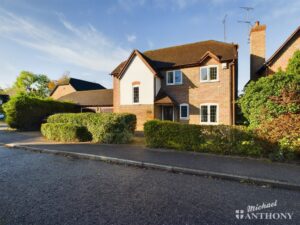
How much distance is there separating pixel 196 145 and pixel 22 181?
717 cm

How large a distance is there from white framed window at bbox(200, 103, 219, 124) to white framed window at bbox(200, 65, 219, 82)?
2.42 meters

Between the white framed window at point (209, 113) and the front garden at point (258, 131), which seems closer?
the front garden at point (258, 131)

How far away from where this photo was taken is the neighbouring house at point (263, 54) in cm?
1463

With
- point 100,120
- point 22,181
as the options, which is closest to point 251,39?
point 100,120

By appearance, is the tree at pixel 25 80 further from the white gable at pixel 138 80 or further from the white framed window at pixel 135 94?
the white framed window at pixel 135 94

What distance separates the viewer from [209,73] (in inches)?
667

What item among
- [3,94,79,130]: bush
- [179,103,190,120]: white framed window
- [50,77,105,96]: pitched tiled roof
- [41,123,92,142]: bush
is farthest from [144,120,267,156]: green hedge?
[50,77,105,96]: pitched tiled roof

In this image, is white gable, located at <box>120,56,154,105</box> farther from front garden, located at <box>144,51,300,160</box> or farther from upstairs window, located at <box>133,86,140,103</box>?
front garden, located at <box>144,51,300,160</box>

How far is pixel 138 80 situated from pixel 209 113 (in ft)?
26.0

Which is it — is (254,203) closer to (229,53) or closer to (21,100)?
(229,53)

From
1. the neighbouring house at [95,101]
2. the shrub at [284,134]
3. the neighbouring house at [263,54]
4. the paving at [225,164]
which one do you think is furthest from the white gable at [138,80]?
the shrub at [284,134]

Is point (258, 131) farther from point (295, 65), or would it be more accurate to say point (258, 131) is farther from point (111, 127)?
point (295, 65)

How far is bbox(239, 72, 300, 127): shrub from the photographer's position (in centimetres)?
912

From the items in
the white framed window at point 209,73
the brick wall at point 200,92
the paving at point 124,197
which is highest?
the white framed window at point 209,73
